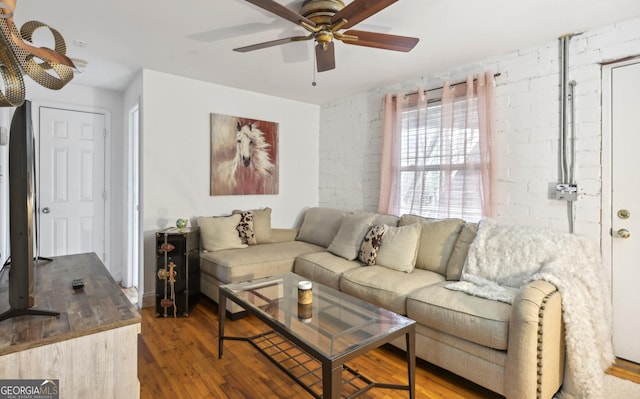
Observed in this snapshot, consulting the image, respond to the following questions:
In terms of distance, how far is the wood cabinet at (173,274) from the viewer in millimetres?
2988

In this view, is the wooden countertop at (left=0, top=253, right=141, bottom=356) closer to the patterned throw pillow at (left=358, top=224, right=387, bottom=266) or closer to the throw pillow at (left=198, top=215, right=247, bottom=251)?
the throw pillow at (left=198, top=215, right=247, bottom=251)

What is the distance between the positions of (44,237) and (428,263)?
13.2ft

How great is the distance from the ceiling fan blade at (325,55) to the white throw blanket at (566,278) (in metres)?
1.68

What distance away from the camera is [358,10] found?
166 centimetres

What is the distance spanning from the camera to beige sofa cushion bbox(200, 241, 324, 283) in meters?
2.92

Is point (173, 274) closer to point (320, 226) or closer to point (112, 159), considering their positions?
point (320, 226)

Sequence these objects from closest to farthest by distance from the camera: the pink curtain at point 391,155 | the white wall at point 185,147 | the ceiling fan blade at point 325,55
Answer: the ceiling fan blade at point 325,55
the white wall at point 185,147
the pink curtain at point 391,155

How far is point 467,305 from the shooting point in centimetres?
196

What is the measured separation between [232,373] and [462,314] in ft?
4.85

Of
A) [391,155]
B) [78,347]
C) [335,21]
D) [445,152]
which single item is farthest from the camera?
[391,155]

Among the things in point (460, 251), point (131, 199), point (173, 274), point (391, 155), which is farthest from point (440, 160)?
point (131, 199)

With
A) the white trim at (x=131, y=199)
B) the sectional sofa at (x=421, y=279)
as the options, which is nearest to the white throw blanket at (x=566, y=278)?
the sectional sofa at (x=421, y=279)

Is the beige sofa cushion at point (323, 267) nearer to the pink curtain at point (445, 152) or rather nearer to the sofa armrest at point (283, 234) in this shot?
the sofa armrest at point (283, 234)

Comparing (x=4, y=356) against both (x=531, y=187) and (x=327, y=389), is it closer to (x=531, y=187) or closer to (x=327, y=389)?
(x=327, y=389)
